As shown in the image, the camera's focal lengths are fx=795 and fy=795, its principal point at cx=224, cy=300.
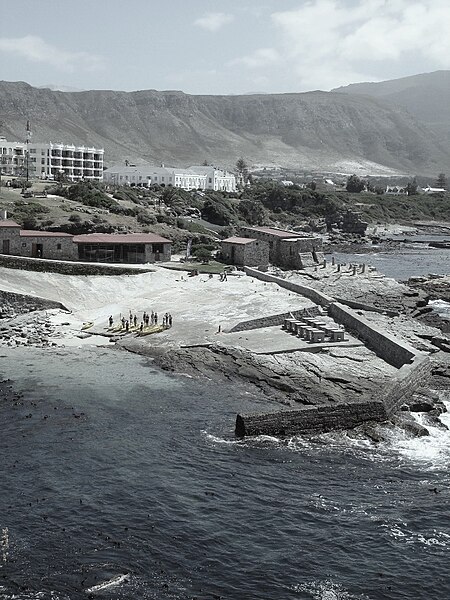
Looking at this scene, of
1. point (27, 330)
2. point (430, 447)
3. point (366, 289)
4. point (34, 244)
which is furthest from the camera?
point (366, 289)

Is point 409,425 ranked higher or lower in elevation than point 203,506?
higher

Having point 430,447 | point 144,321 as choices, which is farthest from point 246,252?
point 430,447

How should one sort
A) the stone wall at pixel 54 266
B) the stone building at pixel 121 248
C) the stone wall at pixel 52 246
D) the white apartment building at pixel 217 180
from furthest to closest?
the white apartment building at pixel 217 180 → the stone building at pixel 121 248 → the stone wall at pixel 52 246 → the stone wall at pixel 54 266

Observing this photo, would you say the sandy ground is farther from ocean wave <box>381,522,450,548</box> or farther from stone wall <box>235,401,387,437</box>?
ocean wave <box>381,522,450,548</box>

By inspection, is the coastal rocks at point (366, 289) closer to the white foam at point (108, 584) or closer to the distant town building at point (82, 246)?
the distant town building at point (82, 246)

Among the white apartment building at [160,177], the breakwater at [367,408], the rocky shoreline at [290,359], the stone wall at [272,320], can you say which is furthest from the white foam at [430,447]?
the white apartment building at [160,177]

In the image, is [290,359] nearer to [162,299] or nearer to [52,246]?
[162,299]
